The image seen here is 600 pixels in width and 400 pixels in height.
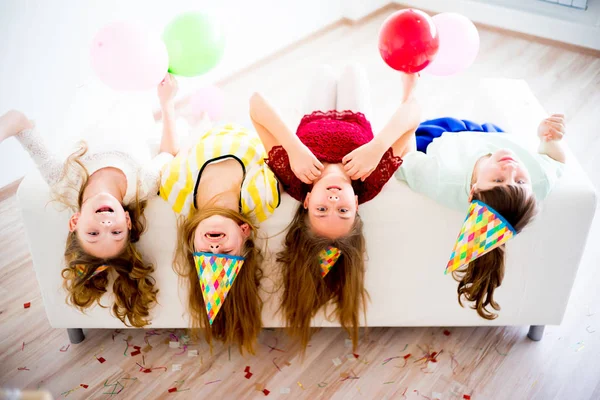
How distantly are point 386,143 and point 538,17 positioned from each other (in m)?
2.59

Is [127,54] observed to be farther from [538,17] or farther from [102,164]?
[538,17]

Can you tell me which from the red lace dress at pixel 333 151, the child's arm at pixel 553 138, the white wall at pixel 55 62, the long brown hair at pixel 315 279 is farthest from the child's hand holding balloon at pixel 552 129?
the white wall at pixel 55 62

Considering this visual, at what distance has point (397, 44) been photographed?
1752mm

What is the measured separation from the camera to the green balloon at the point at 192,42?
6.50 feet

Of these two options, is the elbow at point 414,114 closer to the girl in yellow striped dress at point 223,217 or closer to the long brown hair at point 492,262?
the long brown hair at point 492,262

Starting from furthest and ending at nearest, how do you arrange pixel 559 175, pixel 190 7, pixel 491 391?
pixel 190 7 < pixel 491 391 < pixel 559 175

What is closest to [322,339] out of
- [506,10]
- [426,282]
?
[426,282]

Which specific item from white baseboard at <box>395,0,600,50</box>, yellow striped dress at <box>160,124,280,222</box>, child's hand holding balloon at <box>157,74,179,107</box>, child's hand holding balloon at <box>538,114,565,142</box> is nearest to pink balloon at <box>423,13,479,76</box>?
child's hand holding balloon at <box>538,114,565,142</box>

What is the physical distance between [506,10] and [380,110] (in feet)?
4.46

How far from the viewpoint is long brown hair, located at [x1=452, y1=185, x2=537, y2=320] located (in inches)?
62.1

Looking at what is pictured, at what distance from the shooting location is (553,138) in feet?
5.91

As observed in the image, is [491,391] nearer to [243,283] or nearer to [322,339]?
[322,339]

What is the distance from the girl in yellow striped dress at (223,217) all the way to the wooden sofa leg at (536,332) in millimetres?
921

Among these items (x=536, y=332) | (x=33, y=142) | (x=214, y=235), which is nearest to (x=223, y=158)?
(x=214, y=235)
